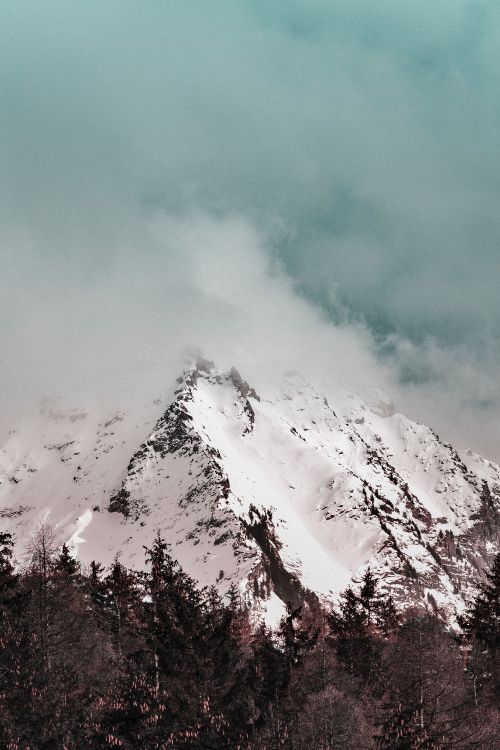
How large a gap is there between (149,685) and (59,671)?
5.22 metres

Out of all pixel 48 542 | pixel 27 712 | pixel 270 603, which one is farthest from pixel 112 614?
pixel 270 603

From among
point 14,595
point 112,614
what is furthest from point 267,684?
point 112,614

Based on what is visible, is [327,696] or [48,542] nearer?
[327,696]

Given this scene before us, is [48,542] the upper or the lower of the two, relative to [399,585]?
lower

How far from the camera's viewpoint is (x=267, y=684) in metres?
35.8

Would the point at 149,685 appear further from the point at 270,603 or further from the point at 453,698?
the point at 270,603

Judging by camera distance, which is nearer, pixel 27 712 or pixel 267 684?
pixel 27 712

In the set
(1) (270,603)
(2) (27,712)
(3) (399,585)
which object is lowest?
(2) (27,712)

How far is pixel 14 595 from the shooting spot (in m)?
38.1

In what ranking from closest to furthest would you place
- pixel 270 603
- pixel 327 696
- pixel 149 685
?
pixel 327 696 → pixel 149 685 → pixel 270 603

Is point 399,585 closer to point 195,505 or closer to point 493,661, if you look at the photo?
point 195,505

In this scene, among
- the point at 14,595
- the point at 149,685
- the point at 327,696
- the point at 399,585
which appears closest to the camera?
the point at 327,696

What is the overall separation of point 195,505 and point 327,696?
167572 mm

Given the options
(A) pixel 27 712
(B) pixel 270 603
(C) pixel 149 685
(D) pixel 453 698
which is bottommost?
(A) pixel 27 712
